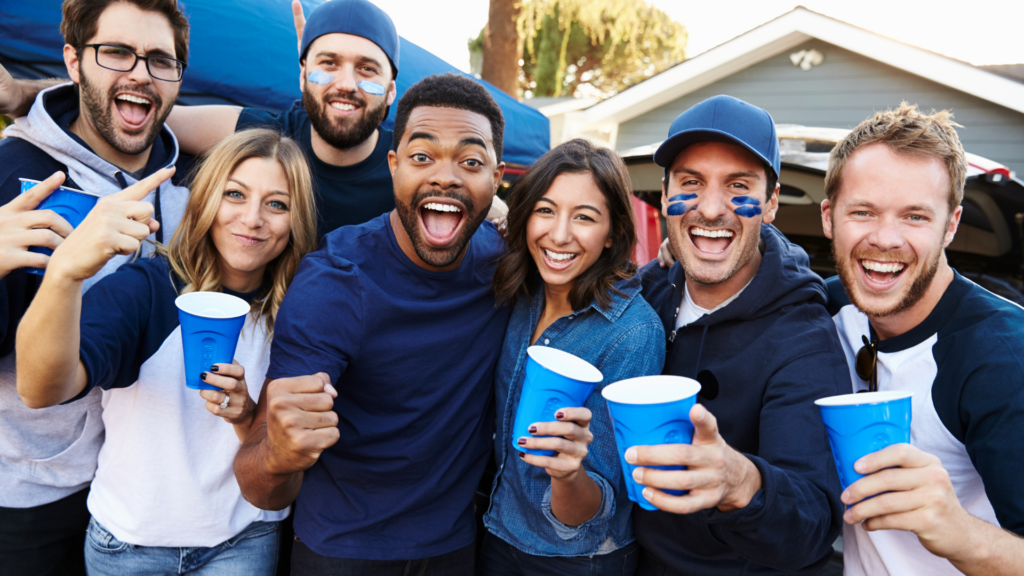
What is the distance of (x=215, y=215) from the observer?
7.98ft

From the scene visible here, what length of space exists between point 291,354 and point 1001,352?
2291 mm

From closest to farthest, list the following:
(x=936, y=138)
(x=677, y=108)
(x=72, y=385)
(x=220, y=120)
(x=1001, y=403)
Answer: (x=1001, y=403), (x=72, y=385), (x=936, y=138), (x=220, y=120), (x=677, y=108)

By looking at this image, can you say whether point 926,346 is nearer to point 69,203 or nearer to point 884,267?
point 884,267

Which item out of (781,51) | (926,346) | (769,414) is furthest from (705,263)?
(781,51)

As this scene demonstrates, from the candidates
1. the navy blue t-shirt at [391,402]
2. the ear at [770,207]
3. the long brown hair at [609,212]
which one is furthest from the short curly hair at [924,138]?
the navy blue t-shirt at [391,402]

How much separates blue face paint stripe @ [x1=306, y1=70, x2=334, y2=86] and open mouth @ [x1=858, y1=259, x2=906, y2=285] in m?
2.87

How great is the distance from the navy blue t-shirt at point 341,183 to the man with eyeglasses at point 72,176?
66 cm

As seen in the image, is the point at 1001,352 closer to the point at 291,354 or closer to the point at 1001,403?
the point at 1001,403

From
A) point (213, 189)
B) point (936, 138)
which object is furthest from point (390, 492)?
point (936, 138)

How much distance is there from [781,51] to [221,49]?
31.6ft

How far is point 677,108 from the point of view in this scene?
1148 cm

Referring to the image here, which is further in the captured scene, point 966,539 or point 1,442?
point 1,442

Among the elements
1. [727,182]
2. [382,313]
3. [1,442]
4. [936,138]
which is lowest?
[1,442]

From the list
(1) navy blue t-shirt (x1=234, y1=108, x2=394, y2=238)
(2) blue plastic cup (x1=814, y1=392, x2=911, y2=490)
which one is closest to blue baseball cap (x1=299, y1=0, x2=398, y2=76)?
(1) navy blue t-shirt (x1=234, y1=108, x2=394, y2=238)
